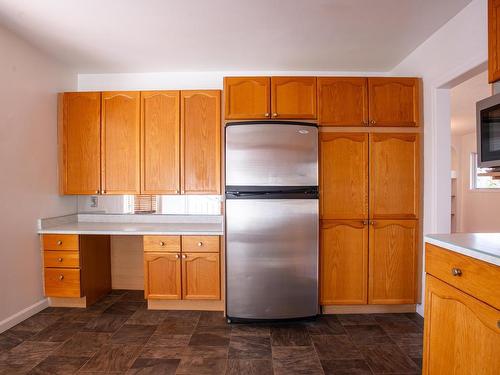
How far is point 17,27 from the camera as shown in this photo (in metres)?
2.25

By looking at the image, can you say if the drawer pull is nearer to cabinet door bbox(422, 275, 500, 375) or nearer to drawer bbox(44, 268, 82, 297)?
cabinet door bbox(422, 275, 500, 375)

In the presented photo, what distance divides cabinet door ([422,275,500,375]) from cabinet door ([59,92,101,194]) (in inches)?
114

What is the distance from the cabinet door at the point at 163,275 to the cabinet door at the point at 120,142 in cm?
71

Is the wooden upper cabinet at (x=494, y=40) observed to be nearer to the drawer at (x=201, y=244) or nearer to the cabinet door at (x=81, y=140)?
the drawer at (x=201, y=244)

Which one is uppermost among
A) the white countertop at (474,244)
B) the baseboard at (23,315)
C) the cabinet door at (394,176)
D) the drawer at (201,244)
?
the cabinet door at (394,176)

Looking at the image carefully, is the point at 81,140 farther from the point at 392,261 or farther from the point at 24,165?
the point at 392,261

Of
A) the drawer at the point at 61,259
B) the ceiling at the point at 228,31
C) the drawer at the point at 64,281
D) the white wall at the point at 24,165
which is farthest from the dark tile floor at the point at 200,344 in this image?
the ceiling at the point at 228,31

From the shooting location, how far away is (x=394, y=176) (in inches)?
98.6

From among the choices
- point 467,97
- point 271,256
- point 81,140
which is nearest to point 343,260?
point 271,256

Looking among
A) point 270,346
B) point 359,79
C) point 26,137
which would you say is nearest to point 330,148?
point 359,79

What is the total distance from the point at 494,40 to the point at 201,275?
99.7 inches

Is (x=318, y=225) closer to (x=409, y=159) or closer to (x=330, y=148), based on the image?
(x=330, y=148)

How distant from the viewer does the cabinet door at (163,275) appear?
2.58 m

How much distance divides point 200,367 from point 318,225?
1359mm
